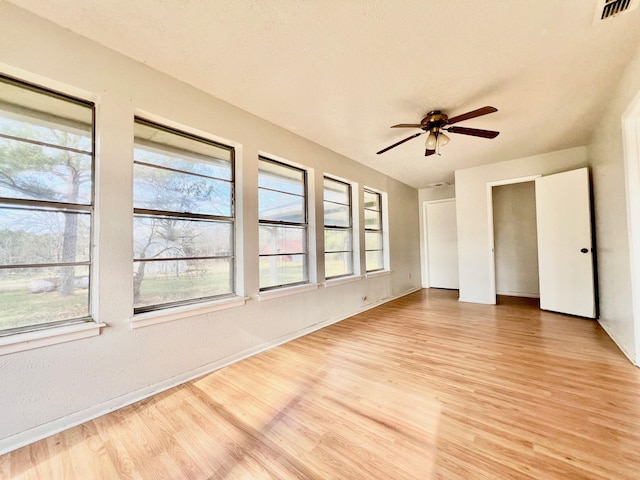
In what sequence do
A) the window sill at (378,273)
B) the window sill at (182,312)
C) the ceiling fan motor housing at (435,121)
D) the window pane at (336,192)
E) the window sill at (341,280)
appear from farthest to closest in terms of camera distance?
the window sill at (378,273), the window pane at (336,192), the window sill at (341,280), the ceiling fan motor housing at (435,121), the window sill at (182,312)

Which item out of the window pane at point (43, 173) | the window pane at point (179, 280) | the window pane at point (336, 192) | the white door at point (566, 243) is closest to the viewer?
the window pane at point (43, 173)

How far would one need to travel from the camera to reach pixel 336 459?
1.34 meters

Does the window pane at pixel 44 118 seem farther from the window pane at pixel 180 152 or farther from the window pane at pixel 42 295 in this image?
the window pane at pixel 42 295

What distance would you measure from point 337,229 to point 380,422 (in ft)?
9.06

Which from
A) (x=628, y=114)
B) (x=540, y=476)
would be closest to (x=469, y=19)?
(x=628, y=114)

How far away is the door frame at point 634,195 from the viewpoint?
219cm

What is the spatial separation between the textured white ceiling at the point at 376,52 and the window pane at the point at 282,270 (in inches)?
62.7

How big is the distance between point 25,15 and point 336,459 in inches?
122

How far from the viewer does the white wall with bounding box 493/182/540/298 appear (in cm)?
511

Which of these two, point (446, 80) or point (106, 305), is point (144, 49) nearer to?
point (106, 305)

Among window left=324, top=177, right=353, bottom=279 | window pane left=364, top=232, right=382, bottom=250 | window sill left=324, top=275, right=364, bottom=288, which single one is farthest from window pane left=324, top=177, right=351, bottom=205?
window sill left=324, top=275, right=364, bottom=288

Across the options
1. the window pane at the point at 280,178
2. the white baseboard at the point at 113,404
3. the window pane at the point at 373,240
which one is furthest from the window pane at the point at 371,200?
the white baseboard at the point at 113,404

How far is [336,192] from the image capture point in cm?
420

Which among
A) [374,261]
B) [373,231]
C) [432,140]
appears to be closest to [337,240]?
[373,231]
